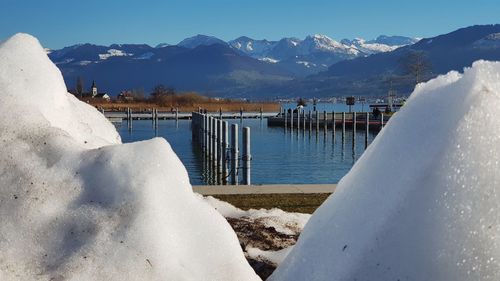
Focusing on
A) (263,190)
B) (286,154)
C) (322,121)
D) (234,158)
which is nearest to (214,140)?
(286,154)

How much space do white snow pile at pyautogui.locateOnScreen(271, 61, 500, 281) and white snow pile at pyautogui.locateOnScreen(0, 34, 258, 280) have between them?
728mm

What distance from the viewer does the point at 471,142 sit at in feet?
9.35

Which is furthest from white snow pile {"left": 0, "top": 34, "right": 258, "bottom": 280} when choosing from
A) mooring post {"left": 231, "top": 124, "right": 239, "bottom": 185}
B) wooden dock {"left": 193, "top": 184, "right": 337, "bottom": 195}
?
mooring post {"left": 231, "top": 124, "right": 239, "bottom": 185}

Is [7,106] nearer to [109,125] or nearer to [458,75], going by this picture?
[109,125]

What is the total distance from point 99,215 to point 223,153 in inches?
1010

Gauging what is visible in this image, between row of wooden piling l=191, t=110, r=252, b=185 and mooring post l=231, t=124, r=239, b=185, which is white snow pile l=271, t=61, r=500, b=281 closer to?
row of wooden piling l=191, t=110, r=252, b=185

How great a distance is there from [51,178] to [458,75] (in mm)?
2301

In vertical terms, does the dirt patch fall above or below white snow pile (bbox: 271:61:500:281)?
below

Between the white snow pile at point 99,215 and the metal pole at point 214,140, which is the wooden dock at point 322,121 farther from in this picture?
the white snow pile at point 99,215

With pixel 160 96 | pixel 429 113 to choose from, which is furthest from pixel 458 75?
pixel 160 96

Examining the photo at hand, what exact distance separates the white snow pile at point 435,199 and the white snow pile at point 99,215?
73cm

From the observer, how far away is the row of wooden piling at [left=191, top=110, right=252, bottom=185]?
70.3 ft

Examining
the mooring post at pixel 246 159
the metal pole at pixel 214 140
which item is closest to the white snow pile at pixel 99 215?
the mooring post at pixel 246 159

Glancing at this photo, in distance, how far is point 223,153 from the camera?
29.0 metres
